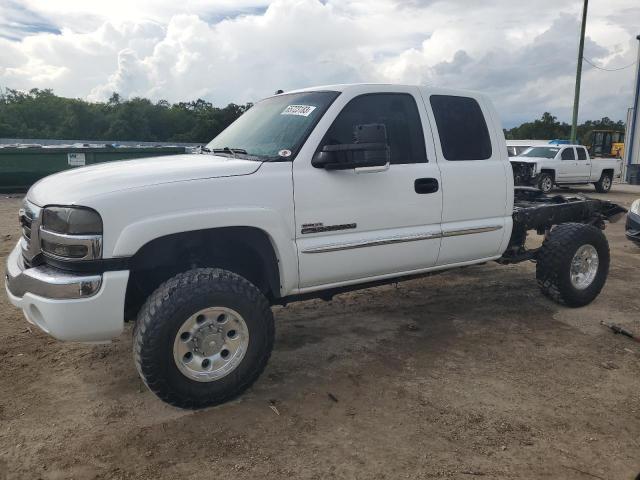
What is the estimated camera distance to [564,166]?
61.5ft

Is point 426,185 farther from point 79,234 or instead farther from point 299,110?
point 79,234

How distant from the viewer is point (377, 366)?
390cm

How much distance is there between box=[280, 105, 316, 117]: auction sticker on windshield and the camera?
3.75 m

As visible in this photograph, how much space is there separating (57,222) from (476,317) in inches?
144

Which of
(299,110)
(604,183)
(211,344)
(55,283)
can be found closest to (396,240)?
(299,110)

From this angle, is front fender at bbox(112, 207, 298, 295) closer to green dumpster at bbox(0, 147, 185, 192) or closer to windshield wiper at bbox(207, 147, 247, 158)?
windshield wiper at bbox(207, 147, 247, 158)

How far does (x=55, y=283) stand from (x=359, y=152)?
1.90m

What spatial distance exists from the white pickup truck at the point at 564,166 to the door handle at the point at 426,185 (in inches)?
578

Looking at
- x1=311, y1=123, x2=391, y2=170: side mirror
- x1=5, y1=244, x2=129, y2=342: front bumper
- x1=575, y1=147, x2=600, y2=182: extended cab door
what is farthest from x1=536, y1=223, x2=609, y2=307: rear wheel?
x1=575, y1=147, x2=600, y2=182: extended cab door

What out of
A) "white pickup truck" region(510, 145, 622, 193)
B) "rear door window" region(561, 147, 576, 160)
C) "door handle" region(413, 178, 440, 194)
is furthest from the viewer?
"rear door window" region(561, 147, 576, 160)

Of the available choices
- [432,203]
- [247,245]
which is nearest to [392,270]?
[432,203]

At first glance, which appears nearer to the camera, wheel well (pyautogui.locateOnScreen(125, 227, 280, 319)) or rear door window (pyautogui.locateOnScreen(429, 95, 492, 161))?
wheel well (pyautogui.locateOnScreen(125, 227, 280, 319))

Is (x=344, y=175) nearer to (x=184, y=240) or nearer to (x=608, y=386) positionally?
(x=184, y=240)

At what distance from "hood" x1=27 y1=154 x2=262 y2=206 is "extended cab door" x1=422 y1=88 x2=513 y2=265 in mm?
1614
